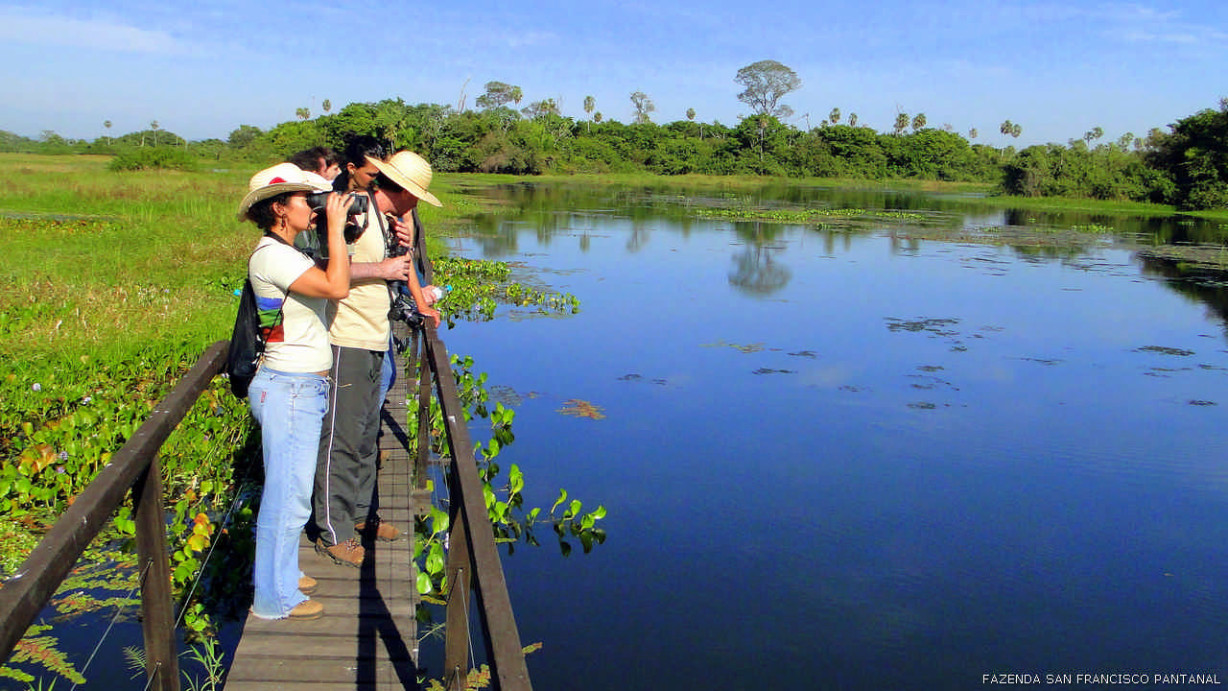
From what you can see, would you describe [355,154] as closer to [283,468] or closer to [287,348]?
[287,348]

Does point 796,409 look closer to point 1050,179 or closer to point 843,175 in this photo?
point 1050,179

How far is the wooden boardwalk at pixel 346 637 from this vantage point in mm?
2916

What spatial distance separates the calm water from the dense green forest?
32.0 meters

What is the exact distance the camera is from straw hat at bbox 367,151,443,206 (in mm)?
3719

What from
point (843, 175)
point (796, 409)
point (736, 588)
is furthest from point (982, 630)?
point (843, 175)

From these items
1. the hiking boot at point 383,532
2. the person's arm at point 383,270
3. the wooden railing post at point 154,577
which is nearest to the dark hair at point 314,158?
the person's arm at point 383,270

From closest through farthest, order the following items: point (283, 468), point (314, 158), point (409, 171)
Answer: point (283, 468), point (409, 171), point (314, 158)

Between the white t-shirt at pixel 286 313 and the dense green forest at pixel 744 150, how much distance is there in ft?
125

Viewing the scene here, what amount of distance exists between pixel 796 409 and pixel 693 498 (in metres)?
2.32

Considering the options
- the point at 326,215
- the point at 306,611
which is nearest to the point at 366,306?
the point at 326,215

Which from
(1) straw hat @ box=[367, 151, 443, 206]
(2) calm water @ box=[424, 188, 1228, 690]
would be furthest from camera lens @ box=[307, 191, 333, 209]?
(2) calm water @ box=[424, 188, 1228, 690]

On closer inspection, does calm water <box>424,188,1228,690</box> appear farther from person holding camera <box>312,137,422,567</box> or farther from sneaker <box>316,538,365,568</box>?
person holding camera <box>312,137,422,567</box>

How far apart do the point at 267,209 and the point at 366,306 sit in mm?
798

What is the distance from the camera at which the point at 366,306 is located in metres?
3.65
